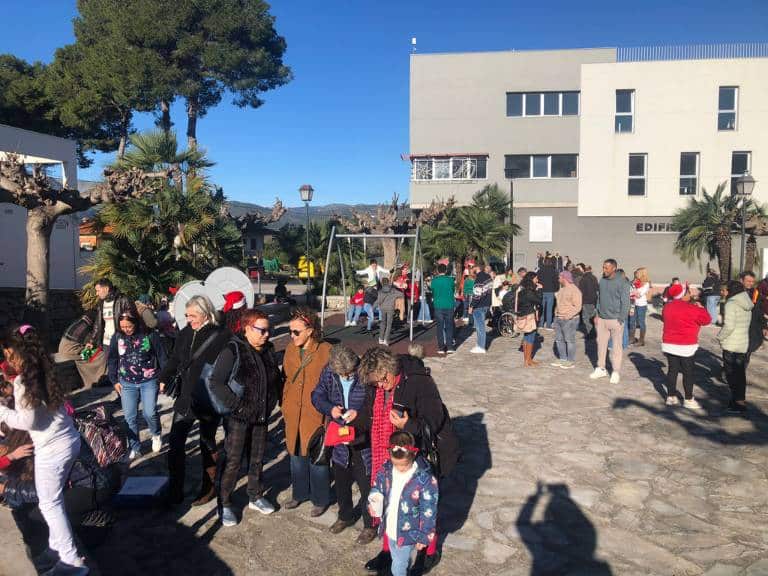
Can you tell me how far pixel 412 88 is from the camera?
30.5 meters

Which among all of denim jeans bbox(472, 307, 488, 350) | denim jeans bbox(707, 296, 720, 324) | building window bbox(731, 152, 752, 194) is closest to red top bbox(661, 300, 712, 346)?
denim jeans bbox(472, 307, 488, 350)

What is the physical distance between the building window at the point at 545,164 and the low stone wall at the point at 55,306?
2176 centimetres

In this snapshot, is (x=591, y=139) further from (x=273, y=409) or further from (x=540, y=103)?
(x=273, y=409)

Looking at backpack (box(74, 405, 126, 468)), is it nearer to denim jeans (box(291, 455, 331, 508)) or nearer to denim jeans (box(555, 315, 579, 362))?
denim jeans (box(291, 455, 331, 508))

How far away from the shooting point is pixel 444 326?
1180cm

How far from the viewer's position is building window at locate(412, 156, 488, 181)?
30672 millimetres

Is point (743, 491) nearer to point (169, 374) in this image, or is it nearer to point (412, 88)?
point (169, 374)

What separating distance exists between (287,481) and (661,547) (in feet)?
10.2

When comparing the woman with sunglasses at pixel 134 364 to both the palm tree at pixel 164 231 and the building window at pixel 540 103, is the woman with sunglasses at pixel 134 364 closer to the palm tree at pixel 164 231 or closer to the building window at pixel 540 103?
the palm tree at pixel 164 231

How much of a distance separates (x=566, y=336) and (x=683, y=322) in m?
3.00

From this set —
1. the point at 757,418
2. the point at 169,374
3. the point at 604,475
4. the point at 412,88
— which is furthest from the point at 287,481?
the point at 412,88

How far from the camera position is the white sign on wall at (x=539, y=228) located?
30.7 meters

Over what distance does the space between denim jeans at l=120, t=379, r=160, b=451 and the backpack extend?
1.61 metres

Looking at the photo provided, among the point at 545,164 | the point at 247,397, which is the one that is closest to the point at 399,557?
the point at 247,397
